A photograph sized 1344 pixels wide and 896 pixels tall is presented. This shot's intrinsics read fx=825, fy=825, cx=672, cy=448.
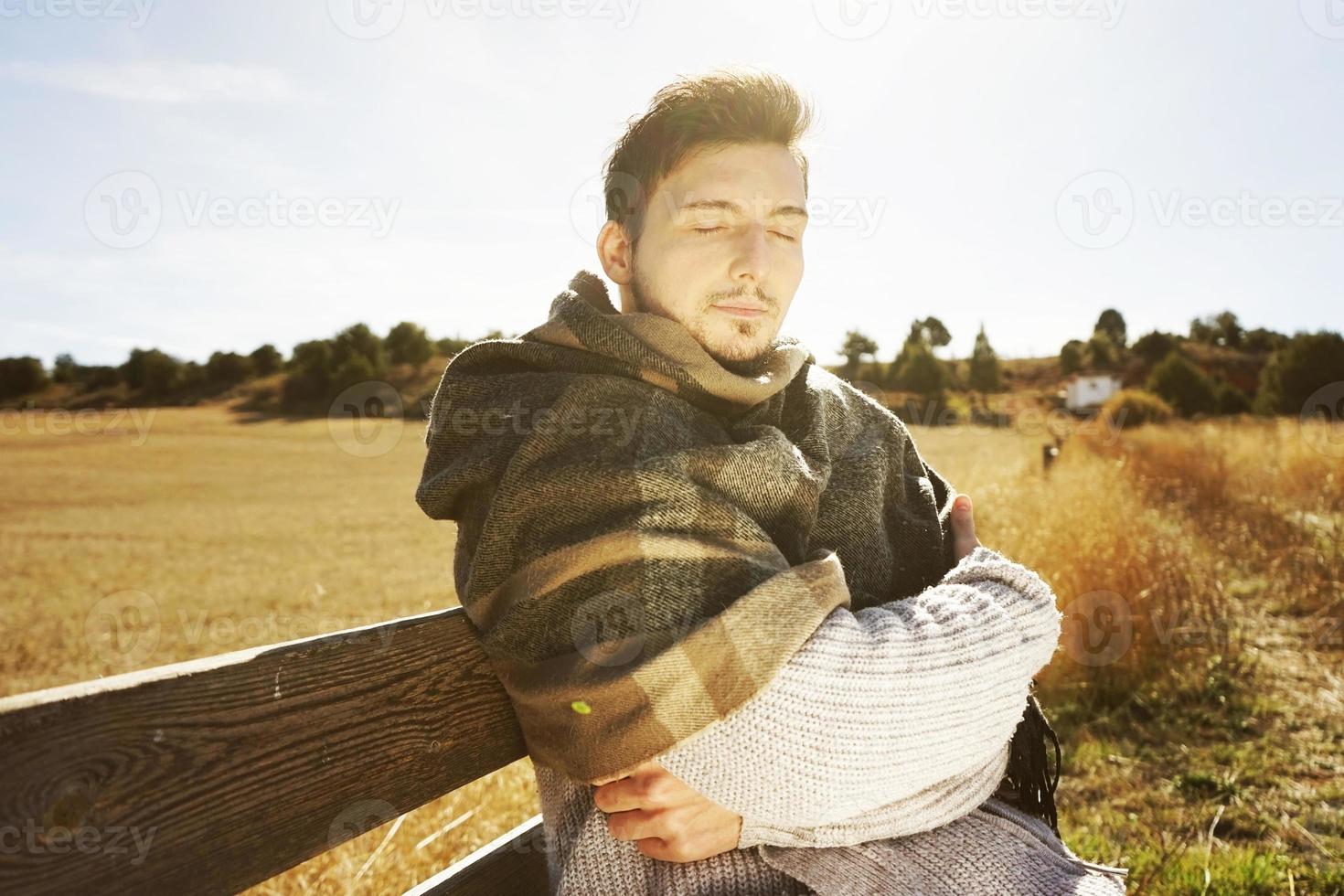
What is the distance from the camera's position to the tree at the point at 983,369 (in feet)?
188

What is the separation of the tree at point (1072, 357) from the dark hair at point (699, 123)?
199 feet

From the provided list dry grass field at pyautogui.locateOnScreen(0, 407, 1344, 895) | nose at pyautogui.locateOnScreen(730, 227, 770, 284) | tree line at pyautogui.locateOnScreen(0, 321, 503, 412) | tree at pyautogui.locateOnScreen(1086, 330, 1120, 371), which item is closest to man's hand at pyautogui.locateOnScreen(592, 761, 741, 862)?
nose at pyautogui.locateOnScreen(730, 227, 770, 284)

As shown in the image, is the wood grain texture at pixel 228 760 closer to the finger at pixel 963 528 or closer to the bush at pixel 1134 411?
the finger at pixel 963 528

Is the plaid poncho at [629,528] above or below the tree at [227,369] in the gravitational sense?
below

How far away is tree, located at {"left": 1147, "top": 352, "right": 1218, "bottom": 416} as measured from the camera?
3175 centimetres

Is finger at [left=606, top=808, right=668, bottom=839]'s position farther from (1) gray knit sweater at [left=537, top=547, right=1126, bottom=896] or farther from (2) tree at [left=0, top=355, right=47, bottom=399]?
(2) tree at [left=0, top=355, right=47, bottom=399]

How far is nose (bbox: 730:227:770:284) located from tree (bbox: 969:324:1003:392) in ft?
194

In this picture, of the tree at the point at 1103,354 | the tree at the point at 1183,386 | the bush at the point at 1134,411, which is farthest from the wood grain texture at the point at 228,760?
the tree at the point at 1103,354

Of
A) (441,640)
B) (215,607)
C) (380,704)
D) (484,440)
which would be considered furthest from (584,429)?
(215,607)

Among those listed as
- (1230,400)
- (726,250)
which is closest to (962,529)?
(726,250)

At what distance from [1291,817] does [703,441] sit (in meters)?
3.80

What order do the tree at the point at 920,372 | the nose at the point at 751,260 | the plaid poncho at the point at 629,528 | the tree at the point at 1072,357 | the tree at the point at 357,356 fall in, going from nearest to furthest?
the plaid poncho at the point at 629,528 < the nose at the point at 751,260 < the tree at the point at 357,356 < the tree at the point at 920,372 < the tree at the point at 1072,357

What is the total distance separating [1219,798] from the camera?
12.6ft

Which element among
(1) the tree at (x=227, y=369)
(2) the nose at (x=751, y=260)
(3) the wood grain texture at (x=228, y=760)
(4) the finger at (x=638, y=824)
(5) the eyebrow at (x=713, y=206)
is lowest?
(4) the finger at (x=638, y=824)
